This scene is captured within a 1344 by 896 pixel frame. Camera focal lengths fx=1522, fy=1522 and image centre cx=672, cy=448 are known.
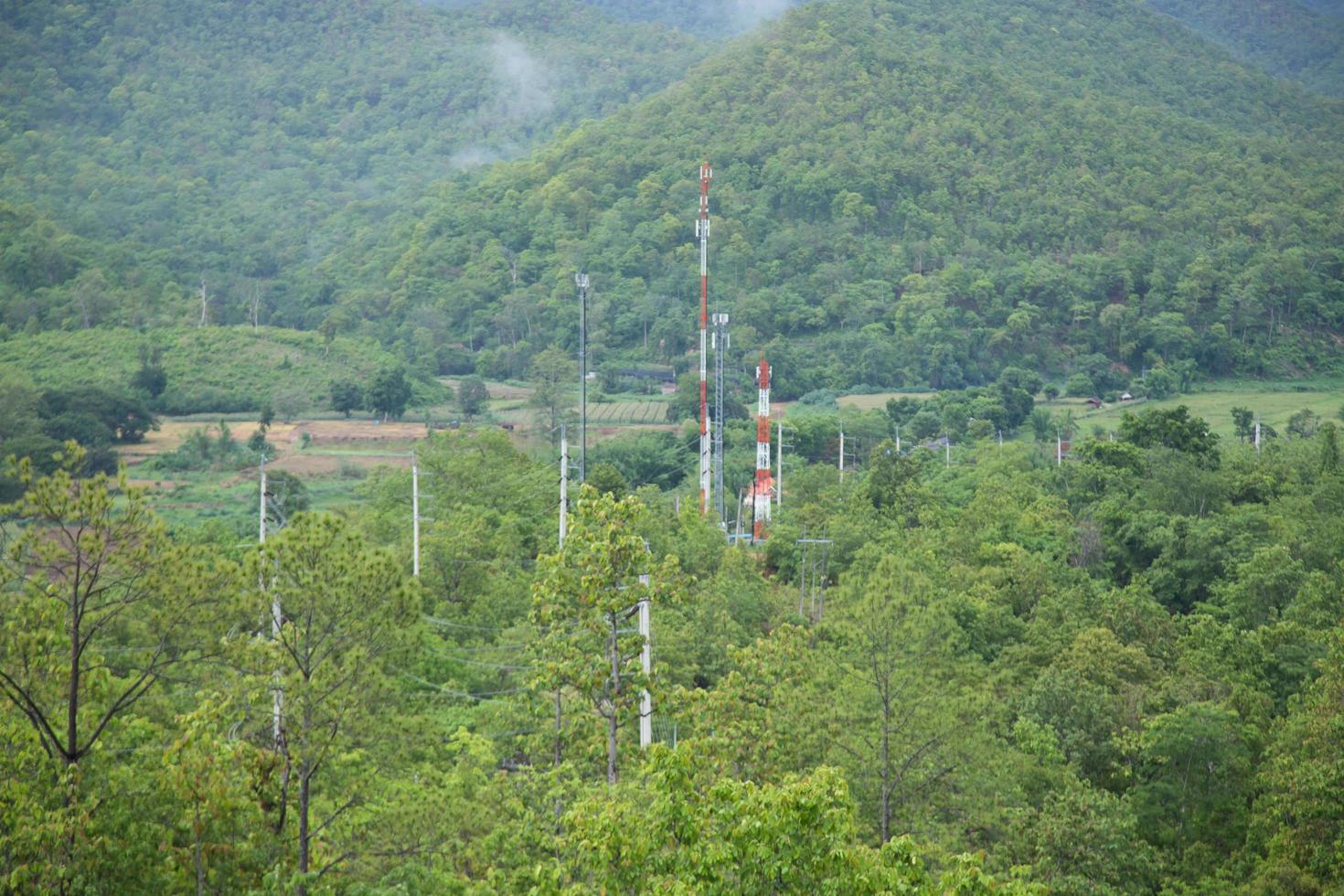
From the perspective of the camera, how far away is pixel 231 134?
170375 mm

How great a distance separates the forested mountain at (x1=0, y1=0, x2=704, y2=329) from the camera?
119812 millimetres

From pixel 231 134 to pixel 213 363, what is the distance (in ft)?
272

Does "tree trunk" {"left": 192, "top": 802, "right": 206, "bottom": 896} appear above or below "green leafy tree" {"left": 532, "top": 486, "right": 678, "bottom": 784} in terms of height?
below

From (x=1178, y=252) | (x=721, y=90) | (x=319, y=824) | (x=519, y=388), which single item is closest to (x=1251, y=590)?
(x=319, y=824)

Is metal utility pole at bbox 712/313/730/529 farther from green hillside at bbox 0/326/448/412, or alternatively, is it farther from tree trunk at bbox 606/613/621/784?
green hillside at bbox 0/326/448/412

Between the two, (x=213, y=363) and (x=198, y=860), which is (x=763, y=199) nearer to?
(x=213, y=363)

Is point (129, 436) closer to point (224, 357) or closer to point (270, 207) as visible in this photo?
point (224, 357)

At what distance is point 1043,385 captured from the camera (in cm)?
10050

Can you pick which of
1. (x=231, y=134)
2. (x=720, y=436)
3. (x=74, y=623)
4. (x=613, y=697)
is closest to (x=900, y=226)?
(x=720, y=436)

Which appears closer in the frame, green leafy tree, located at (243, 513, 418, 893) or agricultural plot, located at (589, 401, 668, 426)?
green leafy tree, located at (243, 513, 418, 893)

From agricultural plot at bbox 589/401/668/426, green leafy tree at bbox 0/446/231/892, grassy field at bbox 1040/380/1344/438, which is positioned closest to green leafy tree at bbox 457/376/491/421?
agricultural plot at bbox 589/401/668/426

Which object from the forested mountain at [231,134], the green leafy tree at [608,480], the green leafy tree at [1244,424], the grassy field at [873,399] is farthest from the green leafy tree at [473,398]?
the green leafy tree at [1244,424]

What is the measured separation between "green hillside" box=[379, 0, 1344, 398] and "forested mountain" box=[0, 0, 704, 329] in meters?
16.2

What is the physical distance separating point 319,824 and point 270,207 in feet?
452
